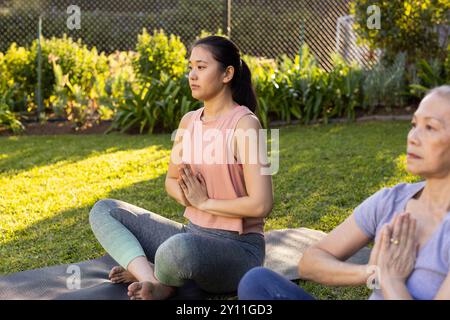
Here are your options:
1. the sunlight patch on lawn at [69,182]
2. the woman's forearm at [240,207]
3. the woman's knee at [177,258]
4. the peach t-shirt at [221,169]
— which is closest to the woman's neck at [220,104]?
the peach t-shirt at [221,169]

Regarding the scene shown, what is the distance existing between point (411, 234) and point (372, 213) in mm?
217

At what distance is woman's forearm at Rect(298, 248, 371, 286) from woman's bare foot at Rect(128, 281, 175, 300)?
2.67 feet

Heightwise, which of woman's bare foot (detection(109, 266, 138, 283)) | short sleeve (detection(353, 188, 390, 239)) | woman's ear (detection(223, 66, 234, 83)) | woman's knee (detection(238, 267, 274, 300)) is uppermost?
woman's ear (detection(223, 66, 234, 83))

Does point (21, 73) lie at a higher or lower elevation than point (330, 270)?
higher

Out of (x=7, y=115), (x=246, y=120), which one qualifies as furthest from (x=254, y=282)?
(x=7, y=115)

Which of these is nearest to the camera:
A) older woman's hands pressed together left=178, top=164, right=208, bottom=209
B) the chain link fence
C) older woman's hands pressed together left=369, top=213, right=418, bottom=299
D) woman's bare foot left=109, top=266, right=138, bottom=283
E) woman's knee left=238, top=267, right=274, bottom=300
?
older woman's hands pressed together left=369, top=213, right=418, bottom=299

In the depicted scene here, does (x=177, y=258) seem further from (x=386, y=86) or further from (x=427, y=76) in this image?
(x=427, y=76)

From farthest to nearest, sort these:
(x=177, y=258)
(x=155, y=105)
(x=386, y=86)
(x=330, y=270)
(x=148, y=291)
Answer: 1. (x=386, y=86)
2. (x=155, y=105)
3. (x=148, y=291)
4. (x=177, y=258)
5. (x=330, y=270)

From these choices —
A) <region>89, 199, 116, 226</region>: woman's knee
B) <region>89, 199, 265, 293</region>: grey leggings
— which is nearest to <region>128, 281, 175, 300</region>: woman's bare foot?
<region>89, 199, 265, 293</region>: grey leggings

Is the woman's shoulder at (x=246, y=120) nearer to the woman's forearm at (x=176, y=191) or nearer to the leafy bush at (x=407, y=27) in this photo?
the woman's forearm at (x=176, y=191)

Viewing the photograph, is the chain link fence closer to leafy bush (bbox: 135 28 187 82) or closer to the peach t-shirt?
leafy bush (bbox: 135 28 187 82)

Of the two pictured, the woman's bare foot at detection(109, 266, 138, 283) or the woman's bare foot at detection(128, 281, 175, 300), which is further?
the woman's bare foot at detection(109, 266, 138, 283)

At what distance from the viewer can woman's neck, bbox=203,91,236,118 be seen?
3.21 meters

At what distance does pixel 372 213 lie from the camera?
7.47 ft
